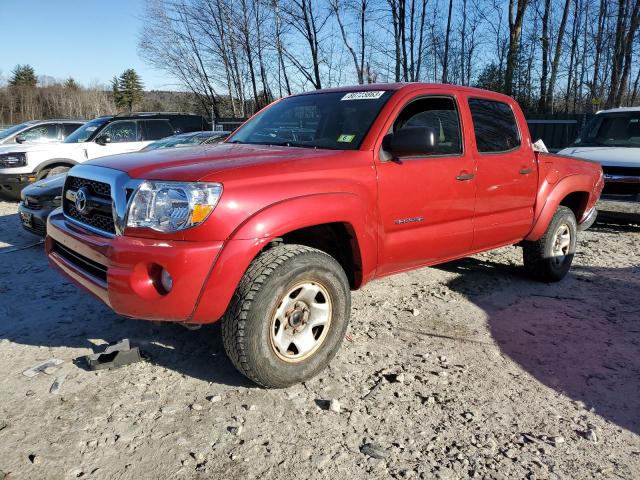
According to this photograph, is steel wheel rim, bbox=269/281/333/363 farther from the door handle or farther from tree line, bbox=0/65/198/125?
tree line, bbox=0/65/198/125

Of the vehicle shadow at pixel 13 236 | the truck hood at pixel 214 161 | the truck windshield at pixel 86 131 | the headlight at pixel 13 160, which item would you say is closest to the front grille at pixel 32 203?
the vehicle shadow at pixel 13 236

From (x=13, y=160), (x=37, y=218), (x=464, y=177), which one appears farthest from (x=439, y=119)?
(x=13, y=160)

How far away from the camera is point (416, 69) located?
70.4 feet

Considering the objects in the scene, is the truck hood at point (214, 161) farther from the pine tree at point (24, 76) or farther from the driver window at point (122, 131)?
the pine tree at point (24, 76)

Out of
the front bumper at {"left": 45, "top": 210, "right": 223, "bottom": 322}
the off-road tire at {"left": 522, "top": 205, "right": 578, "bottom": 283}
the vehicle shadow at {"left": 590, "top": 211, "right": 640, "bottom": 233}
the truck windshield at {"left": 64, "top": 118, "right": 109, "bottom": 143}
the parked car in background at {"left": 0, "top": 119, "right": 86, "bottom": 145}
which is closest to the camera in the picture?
the front bumper at {"left": 45, "top": 210, "right": 223, "bottom": 322}

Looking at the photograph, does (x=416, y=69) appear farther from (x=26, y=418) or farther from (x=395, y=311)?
(x=26, y=418)

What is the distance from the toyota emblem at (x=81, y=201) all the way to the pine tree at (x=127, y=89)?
71.1 m

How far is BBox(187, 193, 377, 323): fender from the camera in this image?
8.25 feet

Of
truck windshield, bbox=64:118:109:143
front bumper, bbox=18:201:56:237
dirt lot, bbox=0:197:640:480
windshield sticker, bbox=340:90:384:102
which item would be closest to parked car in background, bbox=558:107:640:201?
dirt lot, bbox=0:197:640:480

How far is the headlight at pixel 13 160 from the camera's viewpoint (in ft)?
30.2

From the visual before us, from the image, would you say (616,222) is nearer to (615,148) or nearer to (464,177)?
(615,148)

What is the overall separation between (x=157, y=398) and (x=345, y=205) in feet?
5.13

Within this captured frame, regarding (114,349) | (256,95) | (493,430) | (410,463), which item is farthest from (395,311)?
(256,95)

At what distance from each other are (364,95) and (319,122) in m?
0.39
